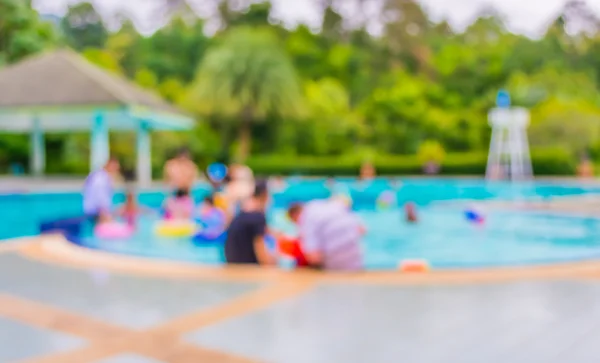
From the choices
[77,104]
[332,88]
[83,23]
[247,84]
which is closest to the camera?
[77,104]

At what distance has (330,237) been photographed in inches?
215

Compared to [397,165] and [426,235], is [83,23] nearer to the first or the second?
[397,165]

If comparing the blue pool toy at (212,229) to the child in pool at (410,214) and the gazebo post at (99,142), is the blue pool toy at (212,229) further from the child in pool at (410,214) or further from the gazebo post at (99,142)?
the gazebo post at (99,142)

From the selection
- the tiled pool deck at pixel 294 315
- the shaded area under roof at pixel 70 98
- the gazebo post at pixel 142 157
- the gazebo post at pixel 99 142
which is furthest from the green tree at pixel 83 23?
the tiled pool deck at pixel 294 315

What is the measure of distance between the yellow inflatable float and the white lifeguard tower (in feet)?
55.2

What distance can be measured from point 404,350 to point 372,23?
156ft

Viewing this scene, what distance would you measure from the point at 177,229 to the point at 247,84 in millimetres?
20416

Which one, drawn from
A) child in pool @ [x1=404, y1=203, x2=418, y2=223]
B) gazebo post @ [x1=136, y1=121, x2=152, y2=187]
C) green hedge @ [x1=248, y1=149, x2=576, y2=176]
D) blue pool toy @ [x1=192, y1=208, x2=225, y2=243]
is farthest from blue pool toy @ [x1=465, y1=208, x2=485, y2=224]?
green hedge @ [x1=248, y1=149, x2=576, y2=176]

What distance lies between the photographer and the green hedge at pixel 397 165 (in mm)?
26109

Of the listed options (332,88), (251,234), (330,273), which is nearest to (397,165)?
(332,88)

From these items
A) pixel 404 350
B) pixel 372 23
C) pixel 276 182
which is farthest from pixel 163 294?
pixel 372 23

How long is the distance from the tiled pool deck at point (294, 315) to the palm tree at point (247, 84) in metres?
24.9

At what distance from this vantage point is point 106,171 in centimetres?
1075

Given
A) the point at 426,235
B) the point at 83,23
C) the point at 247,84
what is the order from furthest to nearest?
the point at 83,23
the point at 247,84
the point at 426,235
